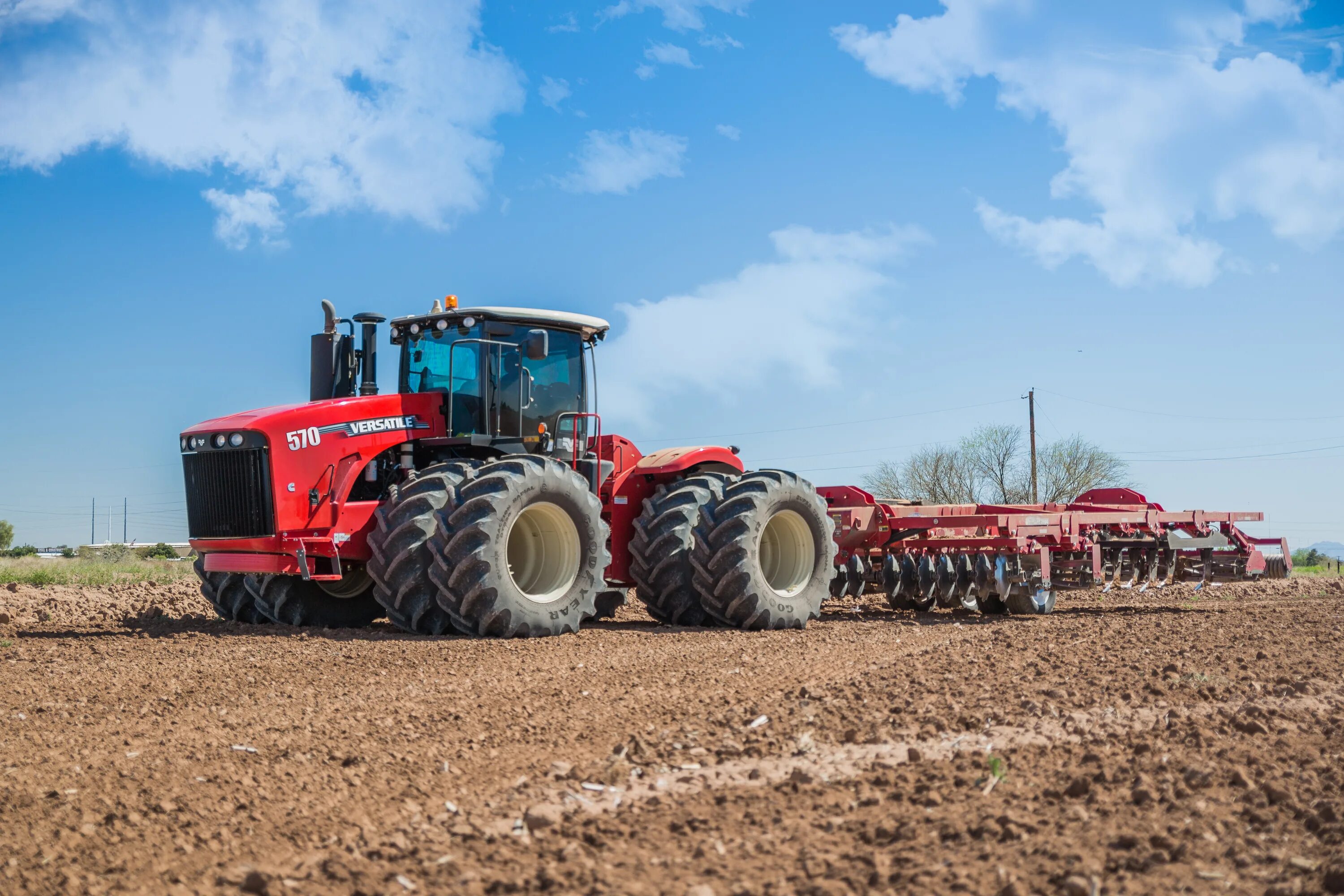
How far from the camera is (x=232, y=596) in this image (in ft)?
33.8

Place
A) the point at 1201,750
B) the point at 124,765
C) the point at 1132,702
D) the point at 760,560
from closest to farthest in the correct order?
the point at 1201,750, the point at 124,765, the point at 1132,702, the point at 760,560

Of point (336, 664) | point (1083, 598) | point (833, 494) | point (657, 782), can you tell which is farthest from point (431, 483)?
point (1083, 598)

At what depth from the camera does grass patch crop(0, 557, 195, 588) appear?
1739cm

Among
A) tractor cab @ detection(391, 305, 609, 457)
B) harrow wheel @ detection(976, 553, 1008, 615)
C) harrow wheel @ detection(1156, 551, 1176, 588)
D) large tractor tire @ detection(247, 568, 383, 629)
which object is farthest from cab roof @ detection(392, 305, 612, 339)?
harrow wheel @ detection(1156, 551, 1176, 588)

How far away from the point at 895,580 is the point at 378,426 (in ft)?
18.5

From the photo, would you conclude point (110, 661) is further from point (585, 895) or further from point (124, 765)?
point (585, 895)

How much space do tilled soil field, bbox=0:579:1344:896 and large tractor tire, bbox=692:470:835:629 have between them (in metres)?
1.96

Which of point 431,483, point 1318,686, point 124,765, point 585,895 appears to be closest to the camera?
point 585,895

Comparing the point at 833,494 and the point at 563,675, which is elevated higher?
the point at 833,494

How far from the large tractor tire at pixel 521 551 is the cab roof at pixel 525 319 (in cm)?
121

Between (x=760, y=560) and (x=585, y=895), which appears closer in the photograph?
(x=585, y=895)

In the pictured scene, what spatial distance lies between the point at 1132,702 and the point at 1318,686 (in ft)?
4.17

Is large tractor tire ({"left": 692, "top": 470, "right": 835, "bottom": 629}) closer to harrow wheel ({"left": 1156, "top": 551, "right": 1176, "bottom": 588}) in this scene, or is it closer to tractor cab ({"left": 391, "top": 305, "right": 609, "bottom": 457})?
tractor cab ({"left": 391, "top": 305, "right": 609, "bottom": 457})

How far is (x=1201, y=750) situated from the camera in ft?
14.3
